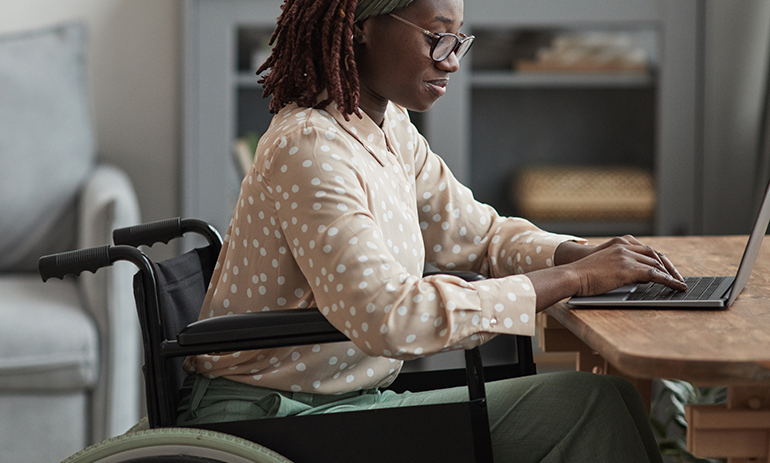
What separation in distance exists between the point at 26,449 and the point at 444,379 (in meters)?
1.12

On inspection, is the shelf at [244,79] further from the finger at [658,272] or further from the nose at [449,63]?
the finger at [658,272]

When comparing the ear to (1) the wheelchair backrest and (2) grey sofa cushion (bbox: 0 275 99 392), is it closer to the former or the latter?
(1) the wheelchair backrest

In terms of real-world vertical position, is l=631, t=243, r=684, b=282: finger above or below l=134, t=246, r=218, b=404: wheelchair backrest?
above

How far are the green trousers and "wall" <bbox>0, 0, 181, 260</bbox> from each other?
5.27 feet

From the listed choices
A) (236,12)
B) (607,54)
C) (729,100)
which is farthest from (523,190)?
(236,12)

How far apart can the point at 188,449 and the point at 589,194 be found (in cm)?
167

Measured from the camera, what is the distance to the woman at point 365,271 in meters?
0.78

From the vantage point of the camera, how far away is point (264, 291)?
910 mm

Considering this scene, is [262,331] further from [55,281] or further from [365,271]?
[55,281]

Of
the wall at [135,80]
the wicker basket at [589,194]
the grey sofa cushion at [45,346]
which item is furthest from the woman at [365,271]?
the wall at [135,80]

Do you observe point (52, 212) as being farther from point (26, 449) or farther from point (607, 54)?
point (607, 54)

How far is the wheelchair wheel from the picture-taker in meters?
0.76

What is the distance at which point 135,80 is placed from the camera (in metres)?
2.42

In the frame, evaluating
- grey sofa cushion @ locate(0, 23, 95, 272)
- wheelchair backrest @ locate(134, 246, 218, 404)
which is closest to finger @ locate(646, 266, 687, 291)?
wheelchair backrest @ locate(134, 246, 218, 404)
